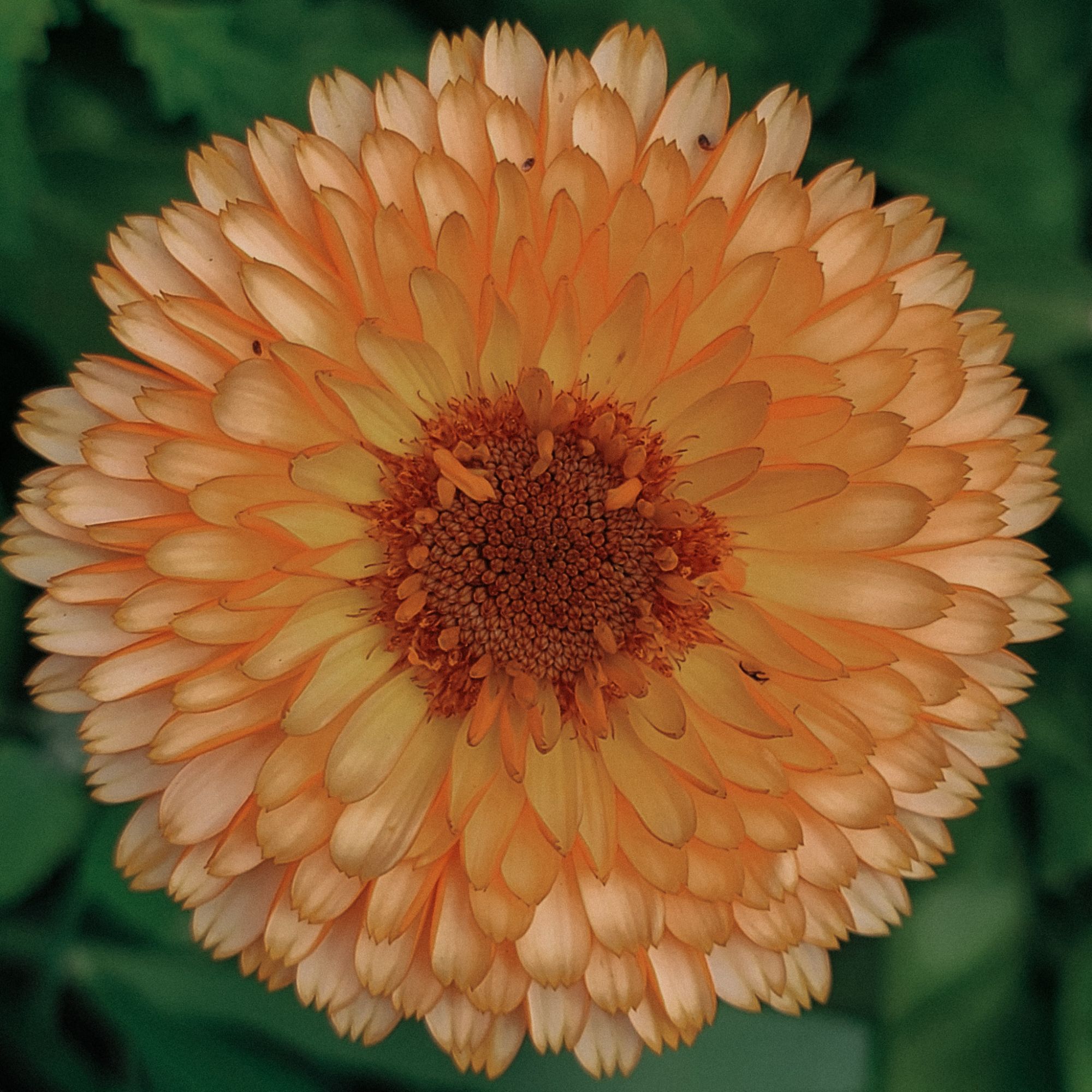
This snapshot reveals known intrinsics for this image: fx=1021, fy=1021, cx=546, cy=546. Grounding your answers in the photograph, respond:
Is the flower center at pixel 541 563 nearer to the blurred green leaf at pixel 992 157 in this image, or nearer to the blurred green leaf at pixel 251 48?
the blurred green leaf at pixel 251 48

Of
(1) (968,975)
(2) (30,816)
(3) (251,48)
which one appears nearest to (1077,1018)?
(1) (968,975)

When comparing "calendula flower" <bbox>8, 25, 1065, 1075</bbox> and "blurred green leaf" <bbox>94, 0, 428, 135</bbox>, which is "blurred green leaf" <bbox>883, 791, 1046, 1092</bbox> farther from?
"blurred green leaf" <bbox>94, 0, 428, 135</bbox>

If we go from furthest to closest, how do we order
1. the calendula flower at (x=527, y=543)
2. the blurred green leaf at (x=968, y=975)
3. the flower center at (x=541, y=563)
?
the blurred green leaf at (x=968, y=975) < the flower center at (x=541, y=563) < the calendula flower at (x=527, y=543)

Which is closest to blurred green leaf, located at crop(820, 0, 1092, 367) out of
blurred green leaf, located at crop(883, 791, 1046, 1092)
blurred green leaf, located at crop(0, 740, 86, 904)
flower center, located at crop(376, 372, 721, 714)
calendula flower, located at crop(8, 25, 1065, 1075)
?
calendula flower, located at crop(8, 25, 1065, 1075)

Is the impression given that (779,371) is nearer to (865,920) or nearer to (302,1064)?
(865,920)

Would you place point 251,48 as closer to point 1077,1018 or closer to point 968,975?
point 968,975

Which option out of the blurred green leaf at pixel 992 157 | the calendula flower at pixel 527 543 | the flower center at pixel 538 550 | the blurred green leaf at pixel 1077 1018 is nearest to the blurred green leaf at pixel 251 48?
the calendula flower at pixel 527 543

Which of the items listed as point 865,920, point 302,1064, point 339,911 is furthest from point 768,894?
point 302,1064

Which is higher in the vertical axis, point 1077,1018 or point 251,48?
point 251,48
